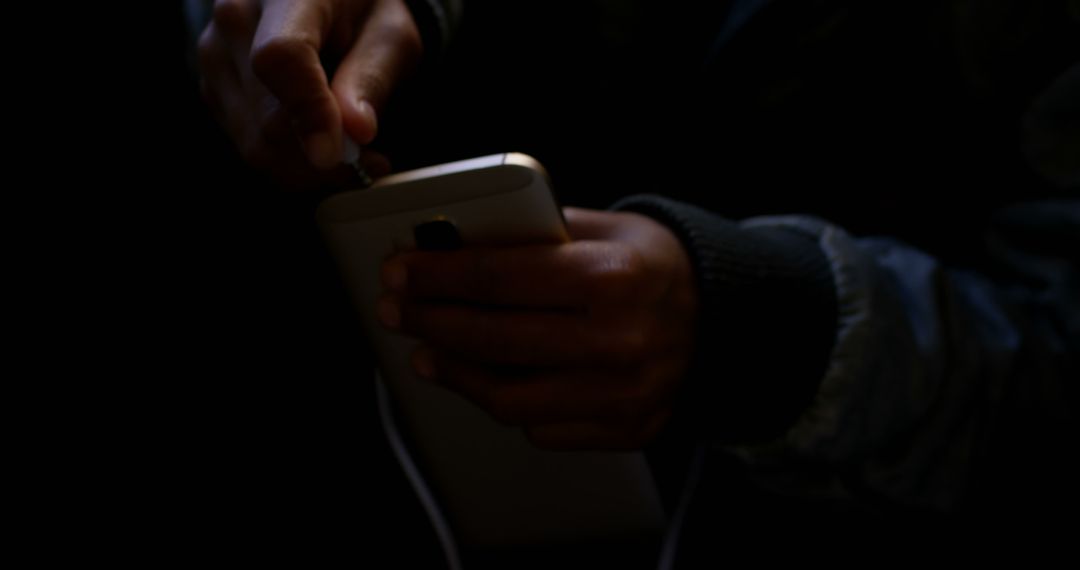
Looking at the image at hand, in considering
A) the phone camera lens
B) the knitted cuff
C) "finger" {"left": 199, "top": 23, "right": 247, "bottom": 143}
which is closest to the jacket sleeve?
the knitted cuff

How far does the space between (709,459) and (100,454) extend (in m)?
0.57

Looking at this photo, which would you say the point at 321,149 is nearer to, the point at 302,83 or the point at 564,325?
the point at 302,83

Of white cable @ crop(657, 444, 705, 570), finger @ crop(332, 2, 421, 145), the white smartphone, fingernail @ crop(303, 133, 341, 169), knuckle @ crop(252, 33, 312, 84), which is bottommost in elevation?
white cable @ crop(657, 444, 705, 570)

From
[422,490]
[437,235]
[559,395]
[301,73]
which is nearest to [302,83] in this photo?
[301,73]

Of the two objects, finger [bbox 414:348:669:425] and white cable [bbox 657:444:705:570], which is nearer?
finger [bbox 414:348:669:425]

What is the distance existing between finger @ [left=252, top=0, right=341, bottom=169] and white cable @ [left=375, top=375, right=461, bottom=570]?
0.22 metres

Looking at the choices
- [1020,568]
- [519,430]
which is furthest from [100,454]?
[1020,568]

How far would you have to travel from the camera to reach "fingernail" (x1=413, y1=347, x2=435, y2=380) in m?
0.41

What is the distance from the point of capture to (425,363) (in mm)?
410

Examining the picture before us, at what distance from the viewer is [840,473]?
0.49 meters

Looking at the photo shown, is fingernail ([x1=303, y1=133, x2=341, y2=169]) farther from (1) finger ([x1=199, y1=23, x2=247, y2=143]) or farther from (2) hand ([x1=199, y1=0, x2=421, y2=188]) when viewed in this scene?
(1) finger ([x1=199, y1=23, x2=247, y2=143])

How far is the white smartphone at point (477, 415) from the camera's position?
34 centimetres

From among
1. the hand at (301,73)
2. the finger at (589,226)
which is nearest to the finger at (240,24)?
the hand at (301,73)

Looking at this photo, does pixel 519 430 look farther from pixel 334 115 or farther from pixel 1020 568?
pixel 1020 568
